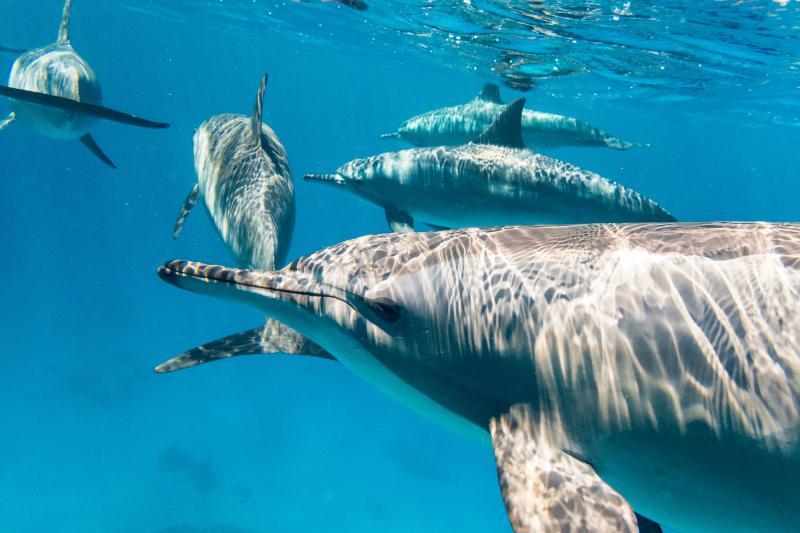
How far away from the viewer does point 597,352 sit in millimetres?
2615

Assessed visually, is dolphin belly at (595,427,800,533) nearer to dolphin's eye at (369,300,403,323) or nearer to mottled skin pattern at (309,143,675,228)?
dolphin's eye at (369,300,403,323)

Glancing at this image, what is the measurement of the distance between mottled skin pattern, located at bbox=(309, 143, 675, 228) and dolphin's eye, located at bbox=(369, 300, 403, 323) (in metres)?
5.85

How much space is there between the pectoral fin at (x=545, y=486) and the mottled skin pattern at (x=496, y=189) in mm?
6130

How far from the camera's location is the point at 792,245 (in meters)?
2.63

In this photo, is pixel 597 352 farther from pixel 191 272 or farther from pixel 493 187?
pixel 493 187

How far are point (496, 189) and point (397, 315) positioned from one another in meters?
5.87

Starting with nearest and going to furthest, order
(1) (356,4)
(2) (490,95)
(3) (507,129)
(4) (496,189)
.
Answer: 1. (4) (496,189)
2. (3) (507,129)
3. (2) (490,95)
4. (1) (356,4)

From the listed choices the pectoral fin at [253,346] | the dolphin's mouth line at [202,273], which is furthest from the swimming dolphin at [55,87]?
the dolphin's mouth line at [202,273]

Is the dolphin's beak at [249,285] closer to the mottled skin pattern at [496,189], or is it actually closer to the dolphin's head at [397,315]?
the dolphin's head at [397,315]

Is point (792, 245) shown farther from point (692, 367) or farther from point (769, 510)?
point (769, 510)

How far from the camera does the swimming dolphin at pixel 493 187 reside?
8203 millimetres

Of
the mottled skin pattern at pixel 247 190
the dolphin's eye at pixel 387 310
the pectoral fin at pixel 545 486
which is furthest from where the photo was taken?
the mottled skin pattern at pixel 247 190

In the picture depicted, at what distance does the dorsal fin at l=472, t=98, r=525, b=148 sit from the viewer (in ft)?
29.0

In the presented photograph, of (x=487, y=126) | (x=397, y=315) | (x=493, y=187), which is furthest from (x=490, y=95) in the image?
(x=397, y=315)
